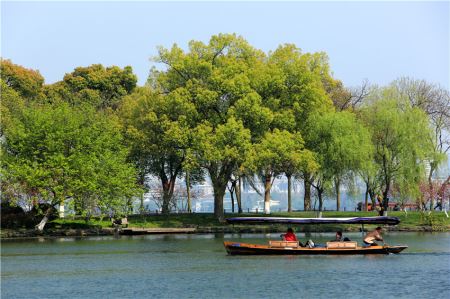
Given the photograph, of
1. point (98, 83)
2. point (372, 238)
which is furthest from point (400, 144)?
point (98, 83)

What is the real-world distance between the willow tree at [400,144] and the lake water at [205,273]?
1383cm

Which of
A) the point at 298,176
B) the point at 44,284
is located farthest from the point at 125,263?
the point at 298,176

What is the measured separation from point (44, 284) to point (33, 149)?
33472mm

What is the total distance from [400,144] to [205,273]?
37298 mm

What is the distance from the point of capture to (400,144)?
7988 cm

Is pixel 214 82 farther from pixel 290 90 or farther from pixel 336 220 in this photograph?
pixel 336 220

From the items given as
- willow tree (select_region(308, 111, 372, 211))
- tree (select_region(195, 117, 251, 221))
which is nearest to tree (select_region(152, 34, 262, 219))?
tree (select_region(195, 117, 251, 221))

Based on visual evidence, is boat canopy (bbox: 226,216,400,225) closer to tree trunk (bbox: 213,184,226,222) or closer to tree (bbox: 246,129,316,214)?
tree (bbox: 246,129,316,214)

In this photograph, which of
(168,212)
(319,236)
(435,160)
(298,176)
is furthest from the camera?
(168,212)

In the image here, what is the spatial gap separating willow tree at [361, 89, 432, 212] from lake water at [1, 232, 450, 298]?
13.8 m

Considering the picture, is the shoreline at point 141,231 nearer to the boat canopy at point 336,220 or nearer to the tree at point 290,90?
Result: the tree at point 290,90

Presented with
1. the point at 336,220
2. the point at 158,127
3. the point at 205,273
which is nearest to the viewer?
the point at 205,273

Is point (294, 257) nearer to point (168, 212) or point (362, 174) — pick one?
point (362, 174)

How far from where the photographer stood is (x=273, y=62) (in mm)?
84500
